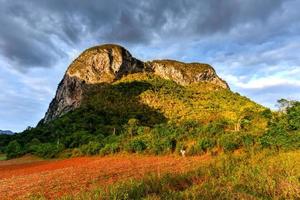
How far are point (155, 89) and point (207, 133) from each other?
58.4 m

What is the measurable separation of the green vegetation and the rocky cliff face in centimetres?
565

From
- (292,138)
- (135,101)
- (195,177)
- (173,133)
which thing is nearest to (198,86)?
(135,101)

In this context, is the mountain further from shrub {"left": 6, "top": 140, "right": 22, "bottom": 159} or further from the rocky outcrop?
shrub {"left": 6, "top": 140, "right": 22, "bottom": 159}

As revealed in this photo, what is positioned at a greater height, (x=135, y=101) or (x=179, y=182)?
(x=135, y=101)

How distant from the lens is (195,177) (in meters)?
9.28

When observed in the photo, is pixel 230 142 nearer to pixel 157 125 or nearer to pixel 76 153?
pixel 157 125

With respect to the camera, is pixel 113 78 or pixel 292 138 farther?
pixel 113 78

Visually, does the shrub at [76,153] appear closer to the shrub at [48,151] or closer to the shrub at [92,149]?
the shrub at [92,149]

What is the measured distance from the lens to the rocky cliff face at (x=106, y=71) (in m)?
105

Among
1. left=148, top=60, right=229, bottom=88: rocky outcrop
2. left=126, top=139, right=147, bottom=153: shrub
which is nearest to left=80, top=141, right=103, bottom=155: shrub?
left=126, top=139, right=147, bottom=153: shrub

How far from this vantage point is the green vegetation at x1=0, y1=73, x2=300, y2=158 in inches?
1167

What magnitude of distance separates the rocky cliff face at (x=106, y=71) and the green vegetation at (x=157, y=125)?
222 inches

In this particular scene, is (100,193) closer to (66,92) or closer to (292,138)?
(292,138)

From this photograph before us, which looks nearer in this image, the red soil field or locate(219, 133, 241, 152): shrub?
the red soil field
